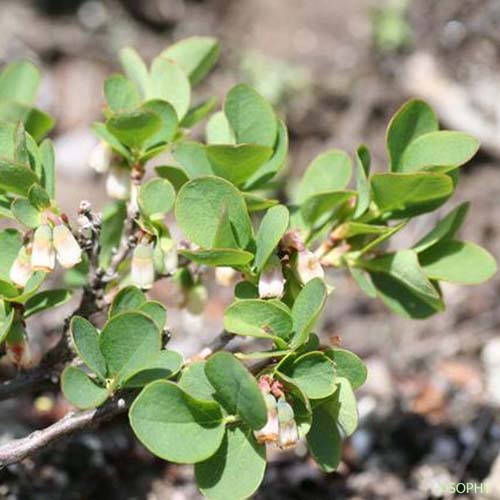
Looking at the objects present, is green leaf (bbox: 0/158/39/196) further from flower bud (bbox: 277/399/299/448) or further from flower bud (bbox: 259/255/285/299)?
flower bud (bbox: 277/399/299/448)

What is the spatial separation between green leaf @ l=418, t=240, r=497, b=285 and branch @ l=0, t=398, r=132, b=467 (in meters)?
0.68

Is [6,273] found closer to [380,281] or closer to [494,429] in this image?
[380,281]

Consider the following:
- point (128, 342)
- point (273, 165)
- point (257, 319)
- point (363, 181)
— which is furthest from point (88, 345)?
point (363, 181)

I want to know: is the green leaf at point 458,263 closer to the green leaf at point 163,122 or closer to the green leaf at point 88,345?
the green leaf at point 163,122

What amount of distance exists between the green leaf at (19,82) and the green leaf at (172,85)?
35 cm

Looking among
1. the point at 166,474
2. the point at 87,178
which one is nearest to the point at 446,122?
the point at 87,178

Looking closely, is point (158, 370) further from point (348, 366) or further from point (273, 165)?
point (273, 165)

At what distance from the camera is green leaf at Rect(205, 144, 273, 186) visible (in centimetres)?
172

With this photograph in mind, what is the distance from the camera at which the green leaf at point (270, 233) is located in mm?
1615

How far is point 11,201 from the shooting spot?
179 cm

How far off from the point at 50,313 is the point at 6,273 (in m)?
1.68

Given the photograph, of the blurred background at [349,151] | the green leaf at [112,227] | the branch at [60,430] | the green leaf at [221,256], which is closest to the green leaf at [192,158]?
the green leaf at [221,256]

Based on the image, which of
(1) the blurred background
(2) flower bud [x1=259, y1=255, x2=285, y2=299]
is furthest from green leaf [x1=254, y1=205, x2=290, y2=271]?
(1) the blurred background

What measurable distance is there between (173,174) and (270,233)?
352 mm
